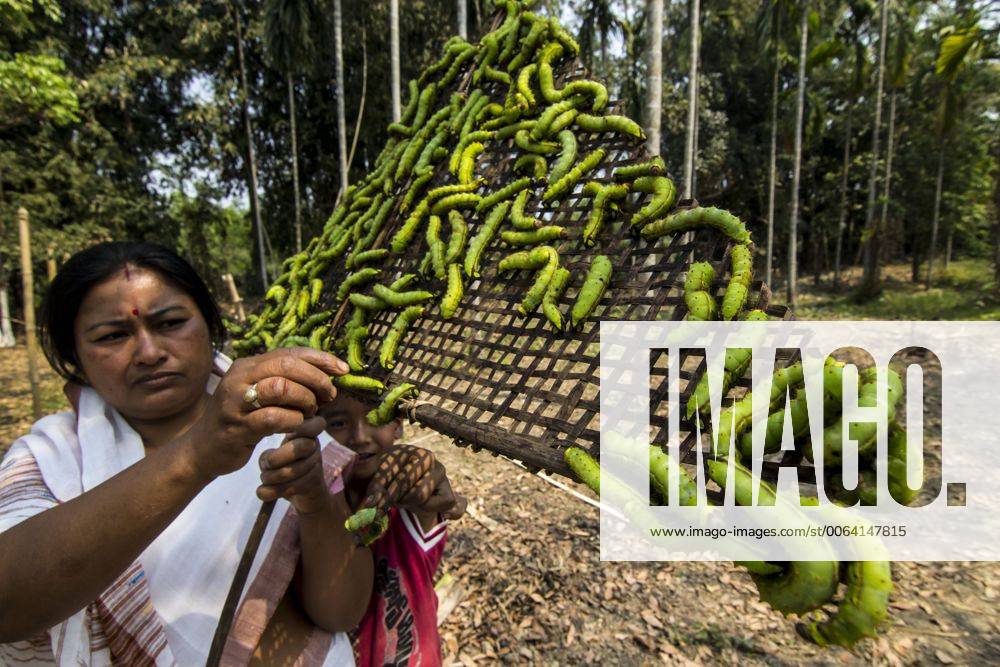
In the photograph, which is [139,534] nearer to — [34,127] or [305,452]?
[305,452]

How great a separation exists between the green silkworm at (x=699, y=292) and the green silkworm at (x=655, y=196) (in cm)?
21

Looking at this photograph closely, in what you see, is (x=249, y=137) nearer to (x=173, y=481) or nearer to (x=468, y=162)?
(x=468, y=162)

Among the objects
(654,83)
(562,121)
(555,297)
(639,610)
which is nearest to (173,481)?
(555,297)

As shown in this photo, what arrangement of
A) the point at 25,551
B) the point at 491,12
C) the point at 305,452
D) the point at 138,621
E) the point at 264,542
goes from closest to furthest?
1. the point at 25,551
2. the point at 305,452
3. the point at 138,621
4. the point at 264,542
5. the point at 491,12

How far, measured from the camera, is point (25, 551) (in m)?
1.02

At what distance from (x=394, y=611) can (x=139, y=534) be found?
3.71ft

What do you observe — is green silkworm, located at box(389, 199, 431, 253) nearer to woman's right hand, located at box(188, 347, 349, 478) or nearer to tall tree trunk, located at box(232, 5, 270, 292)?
woman's right hand, located at box(188, 347, 349, 478)

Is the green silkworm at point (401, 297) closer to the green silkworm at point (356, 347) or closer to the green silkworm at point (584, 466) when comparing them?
the green silkworm at point (356, 347)

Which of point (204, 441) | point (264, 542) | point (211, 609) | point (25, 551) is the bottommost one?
point (211, 609)

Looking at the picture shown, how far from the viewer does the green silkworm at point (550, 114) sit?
1738mm

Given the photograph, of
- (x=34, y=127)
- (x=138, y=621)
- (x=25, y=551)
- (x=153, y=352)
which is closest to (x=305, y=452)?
(x=25, y=551)

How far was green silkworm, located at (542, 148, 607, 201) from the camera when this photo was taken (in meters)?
1.59

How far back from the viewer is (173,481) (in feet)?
3.41

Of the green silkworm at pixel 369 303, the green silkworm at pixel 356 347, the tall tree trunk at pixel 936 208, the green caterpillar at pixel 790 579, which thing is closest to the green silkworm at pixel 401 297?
the green silkworm at pixel 369 303
